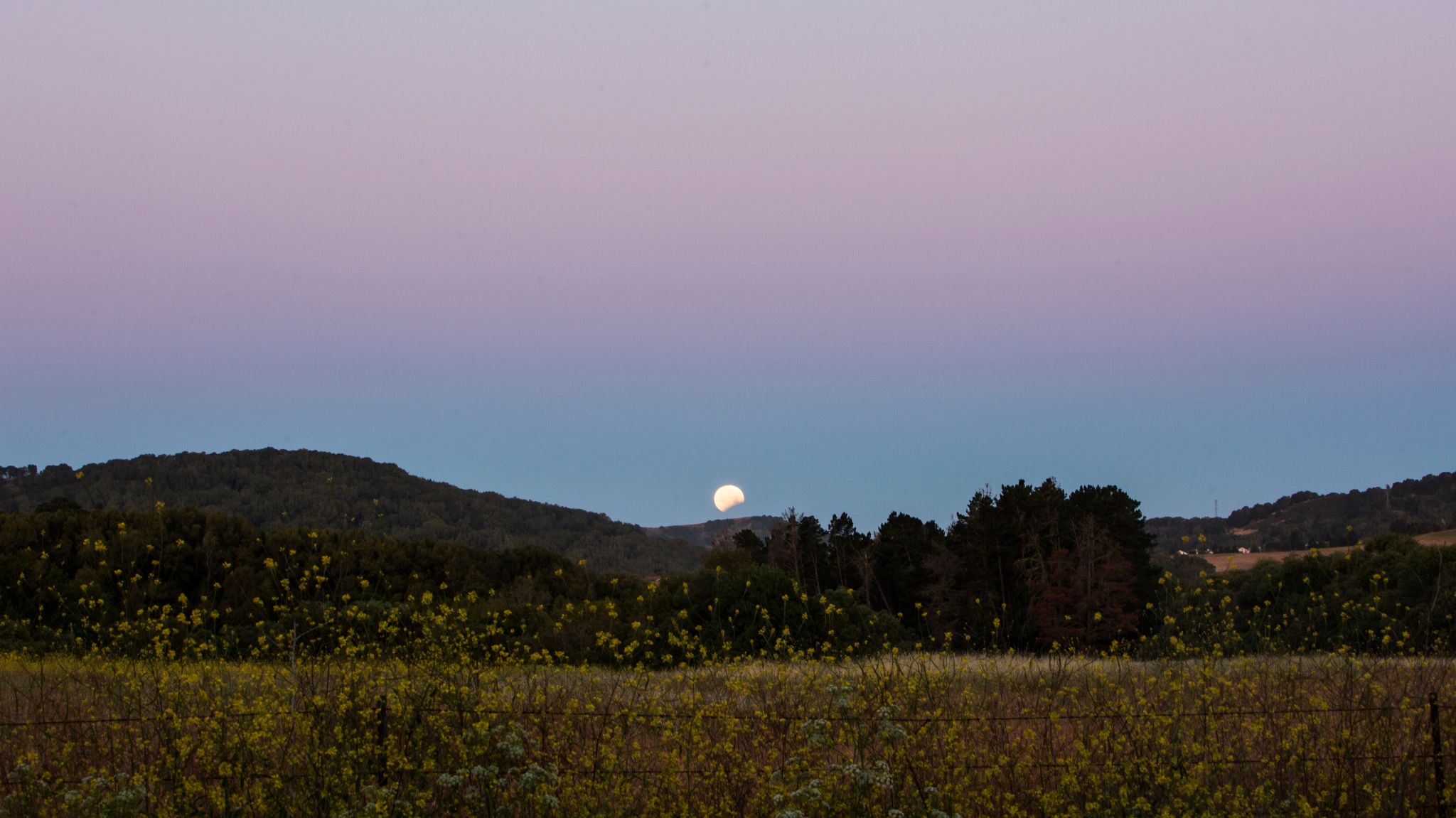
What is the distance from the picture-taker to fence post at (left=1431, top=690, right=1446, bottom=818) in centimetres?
688

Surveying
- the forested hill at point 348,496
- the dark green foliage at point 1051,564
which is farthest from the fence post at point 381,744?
the forested hill at point 348,496

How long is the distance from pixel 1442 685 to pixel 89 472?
83.8 m

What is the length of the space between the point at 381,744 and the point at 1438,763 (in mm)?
7101

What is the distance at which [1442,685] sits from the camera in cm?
948

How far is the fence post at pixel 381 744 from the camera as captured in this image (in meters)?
6.50

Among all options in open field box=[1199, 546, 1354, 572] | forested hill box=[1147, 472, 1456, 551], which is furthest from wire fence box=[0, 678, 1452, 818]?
forested hill box=[1147, 472, 1456, 551]

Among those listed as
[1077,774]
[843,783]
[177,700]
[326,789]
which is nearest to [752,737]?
[843,783]

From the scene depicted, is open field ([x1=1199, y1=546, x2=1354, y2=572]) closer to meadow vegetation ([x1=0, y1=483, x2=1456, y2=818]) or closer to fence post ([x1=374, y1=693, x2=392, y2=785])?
meadow vegetation ([x1=0, y1=483, x2=1456, y2=818])

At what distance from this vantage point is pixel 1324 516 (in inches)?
3679

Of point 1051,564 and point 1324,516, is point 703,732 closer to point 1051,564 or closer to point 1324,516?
point 1051,564

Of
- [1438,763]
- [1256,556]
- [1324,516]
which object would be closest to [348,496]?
[1256,556]

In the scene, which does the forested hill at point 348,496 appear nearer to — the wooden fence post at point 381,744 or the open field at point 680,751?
the open field at point 680,751

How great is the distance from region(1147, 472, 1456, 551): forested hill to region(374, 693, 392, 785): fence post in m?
66.0

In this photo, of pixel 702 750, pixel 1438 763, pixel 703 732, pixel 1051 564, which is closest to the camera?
pixel 1438 763
